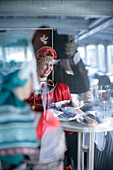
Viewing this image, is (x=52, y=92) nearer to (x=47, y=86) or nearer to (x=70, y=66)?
(x=47, y=86)

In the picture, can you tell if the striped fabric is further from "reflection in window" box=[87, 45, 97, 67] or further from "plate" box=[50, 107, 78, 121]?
"reflection in window" box=[87, 45, 97, 67]

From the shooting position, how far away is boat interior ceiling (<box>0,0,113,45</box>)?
1.67m

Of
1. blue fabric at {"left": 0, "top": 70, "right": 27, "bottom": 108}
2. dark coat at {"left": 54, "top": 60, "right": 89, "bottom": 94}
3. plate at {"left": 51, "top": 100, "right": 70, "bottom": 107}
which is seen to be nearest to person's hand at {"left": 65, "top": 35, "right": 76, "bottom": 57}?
dark coat at {"left": 54, "top": 60, "right": 89, "bottom": 94}

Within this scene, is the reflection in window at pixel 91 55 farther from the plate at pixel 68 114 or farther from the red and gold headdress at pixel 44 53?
the plate at pixel 68 114

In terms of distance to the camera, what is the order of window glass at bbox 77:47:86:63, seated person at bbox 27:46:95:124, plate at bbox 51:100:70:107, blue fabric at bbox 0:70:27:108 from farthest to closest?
window glass at bbox 77:47:86:63
plate at bbox 51:100:70:107
seated person at bbox 27:46:95:124
blue fabric at bbox 0:70:27:108

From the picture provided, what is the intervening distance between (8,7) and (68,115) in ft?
3.39

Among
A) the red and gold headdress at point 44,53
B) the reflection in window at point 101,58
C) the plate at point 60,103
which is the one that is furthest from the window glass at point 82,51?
the plate at point 60,103

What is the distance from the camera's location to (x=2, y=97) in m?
0.85

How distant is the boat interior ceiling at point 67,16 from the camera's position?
1.67 meters

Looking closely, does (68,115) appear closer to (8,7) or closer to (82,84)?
(82,84)

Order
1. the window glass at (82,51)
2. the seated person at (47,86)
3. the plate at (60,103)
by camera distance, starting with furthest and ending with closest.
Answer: the window glass at (82,51) < the plate at (60,103) < the seated person at (47,86)

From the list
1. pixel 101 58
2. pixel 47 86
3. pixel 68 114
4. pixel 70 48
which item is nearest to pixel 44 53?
pixel 47 86

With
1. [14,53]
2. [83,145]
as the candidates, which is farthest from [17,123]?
[83,145]

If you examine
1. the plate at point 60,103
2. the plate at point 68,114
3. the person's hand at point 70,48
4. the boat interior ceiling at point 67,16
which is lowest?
the plate at point 68,114
